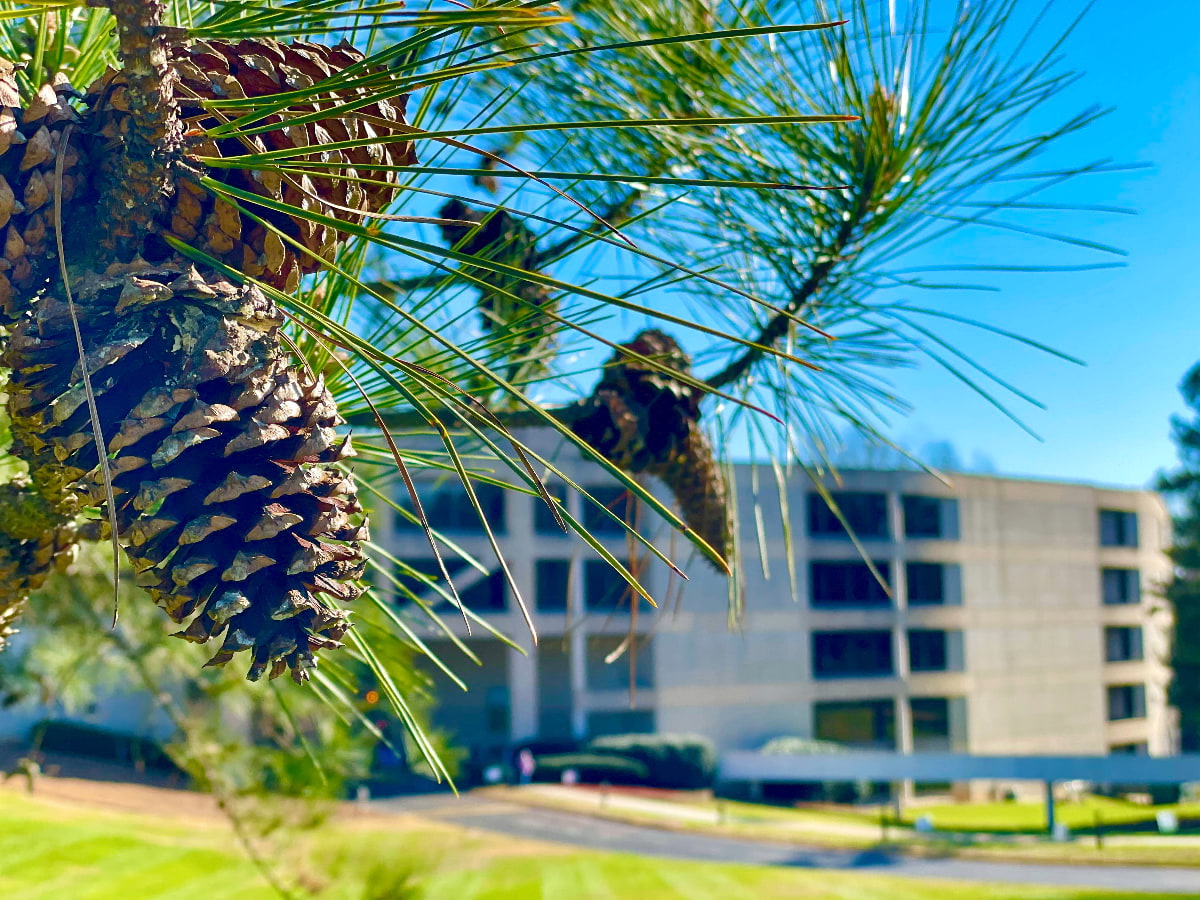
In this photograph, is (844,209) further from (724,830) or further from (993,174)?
(724,830)

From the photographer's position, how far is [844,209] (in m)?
1.17

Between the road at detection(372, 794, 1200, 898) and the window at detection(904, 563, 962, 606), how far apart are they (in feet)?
27.3

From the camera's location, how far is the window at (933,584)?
20141 millimetres

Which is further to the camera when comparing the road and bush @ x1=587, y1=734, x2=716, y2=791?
bush @ x1=587, y1=734, x2=716, y2=791

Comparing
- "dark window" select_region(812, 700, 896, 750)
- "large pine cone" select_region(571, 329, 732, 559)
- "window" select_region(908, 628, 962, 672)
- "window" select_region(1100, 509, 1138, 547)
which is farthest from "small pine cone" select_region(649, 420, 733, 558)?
"window" select_region(1100, 509, 1138, 547)

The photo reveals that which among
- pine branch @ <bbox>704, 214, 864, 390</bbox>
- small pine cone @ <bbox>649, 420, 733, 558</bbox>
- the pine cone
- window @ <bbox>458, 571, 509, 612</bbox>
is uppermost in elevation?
pine branch @ <bbox>704, 214, 864, 390</bbox>

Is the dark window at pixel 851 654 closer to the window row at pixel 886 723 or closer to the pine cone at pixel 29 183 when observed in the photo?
the window row at pixel 886 723

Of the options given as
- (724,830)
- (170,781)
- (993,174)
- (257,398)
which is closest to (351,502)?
(257,398)

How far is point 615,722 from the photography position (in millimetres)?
18453

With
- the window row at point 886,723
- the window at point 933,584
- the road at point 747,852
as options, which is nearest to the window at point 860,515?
the window at point 933,584

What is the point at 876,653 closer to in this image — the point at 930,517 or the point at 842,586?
the point at 842,586

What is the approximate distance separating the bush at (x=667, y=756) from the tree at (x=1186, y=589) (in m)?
8.51

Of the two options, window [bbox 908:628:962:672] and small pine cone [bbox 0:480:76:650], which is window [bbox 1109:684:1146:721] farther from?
small pine cone [bbox 0:480:76:650]

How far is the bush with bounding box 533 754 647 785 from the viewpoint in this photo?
16250 millimetres
